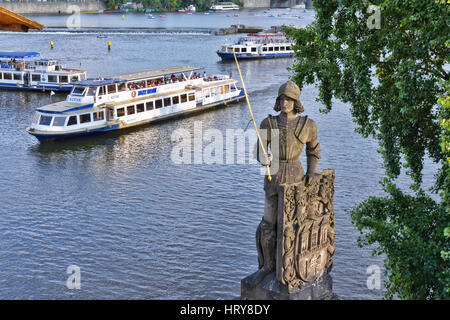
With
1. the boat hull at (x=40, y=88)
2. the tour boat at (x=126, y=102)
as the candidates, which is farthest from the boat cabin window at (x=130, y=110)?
the boat hull at (x=40, y=88)

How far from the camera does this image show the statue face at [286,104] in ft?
49.6

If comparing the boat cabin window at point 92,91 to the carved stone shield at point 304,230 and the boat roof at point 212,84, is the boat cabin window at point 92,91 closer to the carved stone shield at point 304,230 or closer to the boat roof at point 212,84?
the boat roof at point 212,84

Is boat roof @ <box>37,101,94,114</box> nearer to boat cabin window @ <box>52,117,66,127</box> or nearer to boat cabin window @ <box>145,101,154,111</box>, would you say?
boat cabin window @ <box>52,117,66,127</box>

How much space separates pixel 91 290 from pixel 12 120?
120 feet

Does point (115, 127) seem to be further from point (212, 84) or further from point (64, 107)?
point (212, 84)

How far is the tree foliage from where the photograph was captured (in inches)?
736

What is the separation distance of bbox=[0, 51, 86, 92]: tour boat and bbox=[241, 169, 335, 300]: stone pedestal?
6513 centimetres

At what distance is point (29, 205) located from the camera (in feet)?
123

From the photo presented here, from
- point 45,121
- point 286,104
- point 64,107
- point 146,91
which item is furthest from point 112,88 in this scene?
point 286,104

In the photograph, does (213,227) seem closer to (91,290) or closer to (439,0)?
(91,290)

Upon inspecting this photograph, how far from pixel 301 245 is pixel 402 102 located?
7.70 meters

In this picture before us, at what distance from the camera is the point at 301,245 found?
595 inches

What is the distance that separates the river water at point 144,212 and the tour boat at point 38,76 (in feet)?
45.0
